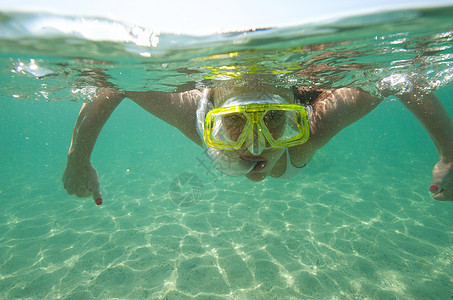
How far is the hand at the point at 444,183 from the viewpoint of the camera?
116 inches

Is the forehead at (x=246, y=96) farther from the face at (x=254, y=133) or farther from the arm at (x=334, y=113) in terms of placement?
the arm at (x=334, y=113)

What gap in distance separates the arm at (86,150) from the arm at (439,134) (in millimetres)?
4707

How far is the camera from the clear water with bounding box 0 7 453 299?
3.51 m

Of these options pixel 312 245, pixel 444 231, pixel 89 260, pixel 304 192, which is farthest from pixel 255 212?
pixel 444 231

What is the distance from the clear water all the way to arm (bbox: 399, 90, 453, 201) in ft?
3.89

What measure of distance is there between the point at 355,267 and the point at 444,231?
15.4 feet

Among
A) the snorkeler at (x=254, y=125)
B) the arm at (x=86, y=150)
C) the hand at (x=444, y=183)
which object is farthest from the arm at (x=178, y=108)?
the hand at (x=444, y=183)

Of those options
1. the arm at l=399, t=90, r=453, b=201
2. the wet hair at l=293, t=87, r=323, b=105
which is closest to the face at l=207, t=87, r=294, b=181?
the wet hair at l=293, t=87, r=323, b=105

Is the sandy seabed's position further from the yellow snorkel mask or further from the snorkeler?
the yellow snorkel mask

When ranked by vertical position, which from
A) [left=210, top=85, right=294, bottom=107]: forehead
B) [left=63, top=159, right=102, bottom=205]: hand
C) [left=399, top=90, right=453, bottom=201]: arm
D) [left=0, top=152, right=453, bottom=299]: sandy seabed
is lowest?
[left=0, top=152, right=453, bottom=299]: sandy seabed

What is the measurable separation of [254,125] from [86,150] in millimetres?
2565

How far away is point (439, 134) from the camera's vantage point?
3.14 meters

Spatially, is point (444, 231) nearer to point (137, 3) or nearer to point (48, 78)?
point (137, 3)

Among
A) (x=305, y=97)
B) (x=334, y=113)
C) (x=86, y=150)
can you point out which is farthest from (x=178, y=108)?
(x=305, y=97)
